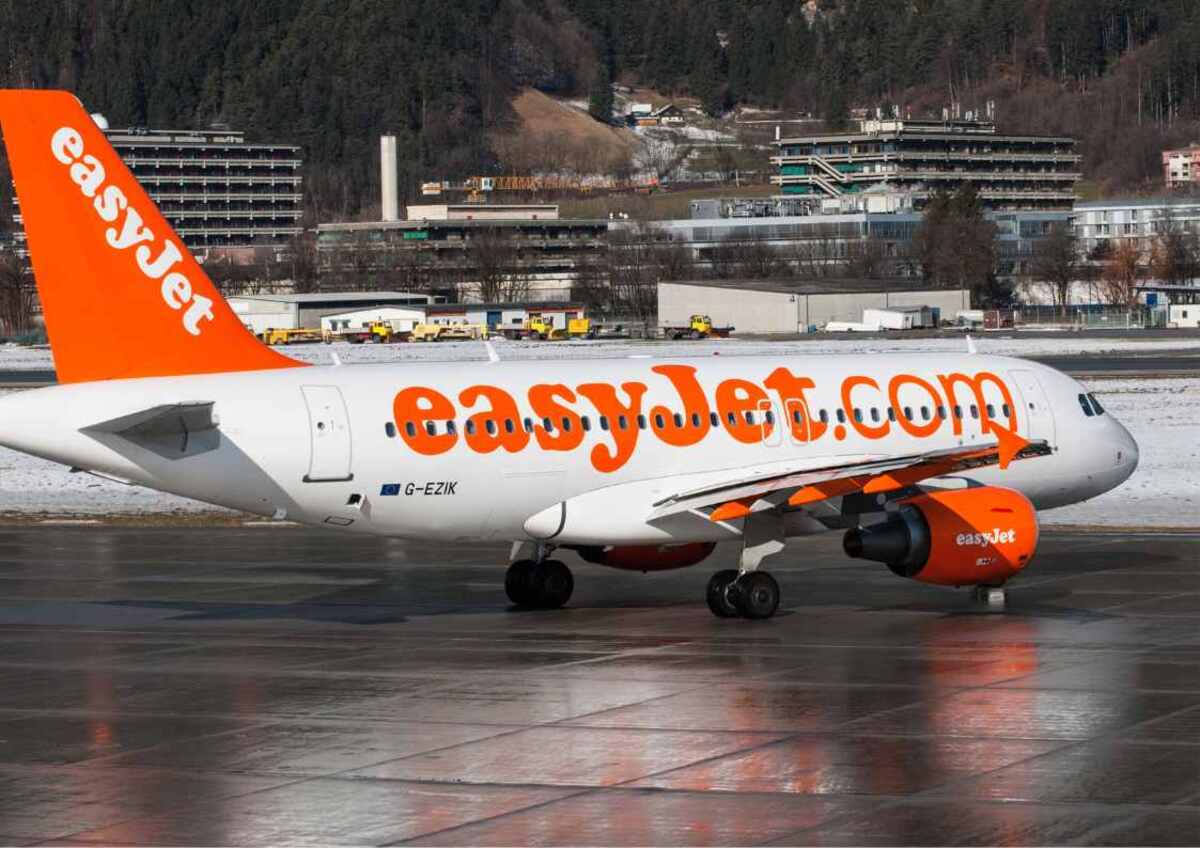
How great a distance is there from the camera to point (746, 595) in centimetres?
3522

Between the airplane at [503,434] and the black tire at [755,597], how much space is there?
0.03 m

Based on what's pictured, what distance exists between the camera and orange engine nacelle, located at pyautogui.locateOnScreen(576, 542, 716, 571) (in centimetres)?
3753

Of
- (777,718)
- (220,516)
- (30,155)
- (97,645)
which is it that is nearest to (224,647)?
(97,645)

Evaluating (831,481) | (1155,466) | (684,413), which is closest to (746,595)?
(831,481)

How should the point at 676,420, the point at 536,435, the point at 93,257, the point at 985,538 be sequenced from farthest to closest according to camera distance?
1. the point at 676,420
2. the point at 536,435
3. the point at 985,538
4. the point at 93,257

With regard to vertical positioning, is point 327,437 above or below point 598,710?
above

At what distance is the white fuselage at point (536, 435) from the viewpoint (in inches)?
1321

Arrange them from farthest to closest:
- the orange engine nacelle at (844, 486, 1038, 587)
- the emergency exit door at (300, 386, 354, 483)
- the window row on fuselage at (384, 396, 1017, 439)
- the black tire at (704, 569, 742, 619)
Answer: the black tire at (704, 569, 742, 619), the window row on fuselage at (384, 396, 1017, 439), the orange engine nacelle at (844, 486, 1038, 587), the emergency exit door at (300, 386, 354, 483)

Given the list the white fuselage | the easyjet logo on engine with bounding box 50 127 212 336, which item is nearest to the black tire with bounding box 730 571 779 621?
the white fuselage

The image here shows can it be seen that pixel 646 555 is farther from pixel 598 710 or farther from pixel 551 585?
pixel 598 710

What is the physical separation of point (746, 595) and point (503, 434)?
4530mm

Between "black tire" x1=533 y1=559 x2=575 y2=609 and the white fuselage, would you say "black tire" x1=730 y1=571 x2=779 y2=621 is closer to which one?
the white fuselage

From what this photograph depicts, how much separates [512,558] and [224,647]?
247 inches

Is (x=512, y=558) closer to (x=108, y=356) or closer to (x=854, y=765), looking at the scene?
(x=108, y=356)
